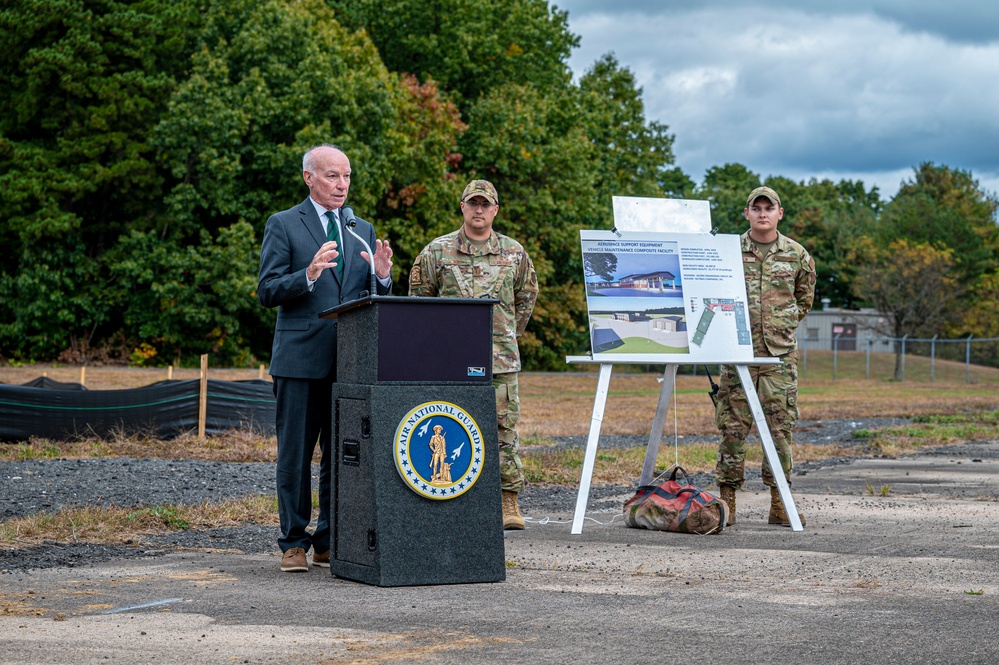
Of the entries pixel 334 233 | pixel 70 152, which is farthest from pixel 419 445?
pixel 70 152

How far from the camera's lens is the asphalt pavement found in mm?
4578

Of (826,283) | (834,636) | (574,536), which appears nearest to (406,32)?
(574,536)

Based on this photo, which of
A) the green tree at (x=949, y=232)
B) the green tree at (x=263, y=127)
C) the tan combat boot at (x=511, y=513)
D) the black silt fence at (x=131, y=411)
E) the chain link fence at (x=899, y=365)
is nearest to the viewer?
the tan combat boot at (x=511, y=513)

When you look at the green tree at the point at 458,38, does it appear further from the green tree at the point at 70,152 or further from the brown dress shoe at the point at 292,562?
the brown dress shoe at the point at 292,562

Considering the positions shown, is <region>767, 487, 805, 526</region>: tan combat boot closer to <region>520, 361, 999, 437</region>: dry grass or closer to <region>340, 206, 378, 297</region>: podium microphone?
<region>340, 206, 378, 297</region>: podium microphone

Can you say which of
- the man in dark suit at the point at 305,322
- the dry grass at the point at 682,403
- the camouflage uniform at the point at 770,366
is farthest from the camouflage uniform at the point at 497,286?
the dry grass at the point at 682,403

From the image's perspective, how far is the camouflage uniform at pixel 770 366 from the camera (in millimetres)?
9078

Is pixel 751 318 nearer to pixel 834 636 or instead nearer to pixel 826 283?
pixel 834 636

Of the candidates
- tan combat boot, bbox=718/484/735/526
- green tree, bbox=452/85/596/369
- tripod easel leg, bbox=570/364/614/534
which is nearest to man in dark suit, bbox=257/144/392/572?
tripod easel leg, bbox=570/364/614/534

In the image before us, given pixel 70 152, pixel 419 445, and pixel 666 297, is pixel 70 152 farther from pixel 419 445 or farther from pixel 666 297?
pixel 419 445

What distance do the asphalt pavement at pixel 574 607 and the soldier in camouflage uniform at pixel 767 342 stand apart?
0.91 meters

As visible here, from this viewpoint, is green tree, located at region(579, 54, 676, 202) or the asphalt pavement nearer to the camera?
the asphalt pavement

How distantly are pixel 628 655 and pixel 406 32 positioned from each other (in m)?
46.0

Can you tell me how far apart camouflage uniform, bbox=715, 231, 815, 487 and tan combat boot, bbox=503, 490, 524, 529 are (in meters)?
1.57
